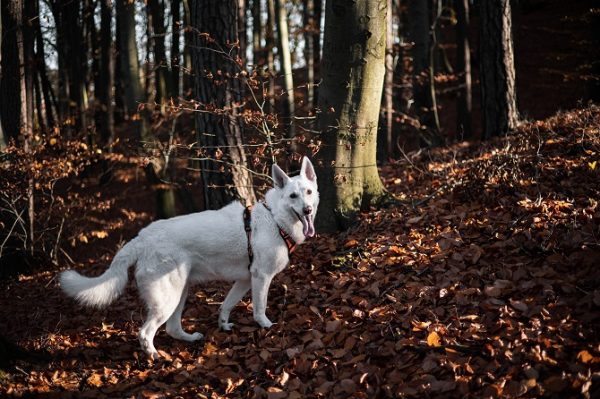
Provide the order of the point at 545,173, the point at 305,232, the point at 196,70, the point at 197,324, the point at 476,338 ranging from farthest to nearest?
the point at 196,70 → the point at 545,173 → the point at 197,324 → the point at 305,232 → the point at 476,338

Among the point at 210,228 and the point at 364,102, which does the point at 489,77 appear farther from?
the point at 210,228

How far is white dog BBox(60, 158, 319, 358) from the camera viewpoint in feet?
16.5

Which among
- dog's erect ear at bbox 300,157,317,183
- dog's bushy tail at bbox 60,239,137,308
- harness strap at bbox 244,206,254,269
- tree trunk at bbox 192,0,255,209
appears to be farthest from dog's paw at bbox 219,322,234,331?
tree trunk at bbox 192,0,255,209

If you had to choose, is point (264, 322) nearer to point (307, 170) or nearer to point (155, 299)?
point (155, 299)

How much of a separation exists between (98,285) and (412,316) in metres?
3.36

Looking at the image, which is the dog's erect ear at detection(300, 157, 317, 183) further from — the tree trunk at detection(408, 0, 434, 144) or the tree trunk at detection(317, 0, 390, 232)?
the tree trunk at detection(408, 0, 434, 144)

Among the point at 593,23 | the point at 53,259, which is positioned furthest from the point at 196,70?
the point at 593,23

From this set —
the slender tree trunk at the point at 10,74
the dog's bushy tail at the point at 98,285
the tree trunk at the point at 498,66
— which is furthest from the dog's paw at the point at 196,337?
the tree trunk at the point at 498,66

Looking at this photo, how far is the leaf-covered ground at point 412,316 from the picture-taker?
12.8 feet

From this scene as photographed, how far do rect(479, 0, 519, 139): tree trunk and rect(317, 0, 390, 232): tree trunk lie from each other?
394 centimetres

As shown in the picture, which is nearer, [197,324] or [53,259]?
[197,324]

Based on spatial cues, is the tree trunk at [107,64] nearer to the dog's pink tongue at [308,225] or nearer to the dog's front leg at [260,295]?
the dog's front leg at [260,295]

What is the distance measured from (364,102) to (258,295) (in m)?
3.31

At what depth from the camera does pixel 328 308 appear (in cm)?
535
